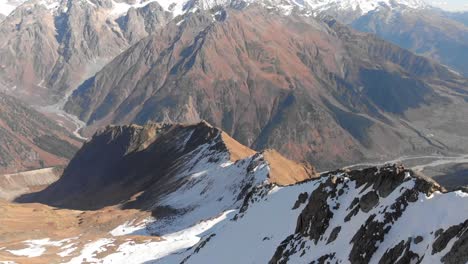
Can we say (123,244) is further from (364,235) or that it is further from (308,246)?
(364,235)

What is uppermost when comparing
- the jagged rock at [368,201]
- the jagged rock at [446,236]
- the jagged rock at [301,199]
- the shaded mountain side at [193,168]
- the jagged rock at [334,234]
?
the jagged rock at [446,236]

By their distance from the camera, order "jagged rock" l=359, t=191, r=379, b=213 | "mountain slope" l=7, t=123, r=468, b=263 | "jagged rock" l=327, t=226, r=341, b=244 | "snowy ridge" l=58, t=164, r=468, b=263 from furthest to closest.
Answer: "jagged rock" l=327, t=226, r=341, b=244 < "jagged rock" l=359, t=191, r=379, b=213 < "mountain slope" l=7, t=123, r=468, b=263 < "snowy ridge" l=58, t=164, r=468, b=263

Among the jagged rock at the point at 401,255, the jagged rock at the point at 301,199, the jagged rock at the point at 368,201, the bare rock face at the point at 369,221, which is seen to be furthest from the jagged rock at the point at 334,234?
the jagged rock at the point at 301,199

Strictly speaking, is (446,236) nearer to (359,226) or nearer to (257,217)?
(359,226)

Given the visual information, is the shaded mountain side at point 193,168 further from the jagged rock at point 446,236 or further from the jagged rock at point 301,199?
the jagged rock at point 446,236

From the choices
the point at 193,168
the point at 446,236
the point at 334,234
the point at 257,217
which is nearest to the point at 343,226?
the point at 334,234

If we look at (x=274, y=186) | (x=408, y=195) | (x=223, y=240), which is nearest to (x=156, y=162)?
(x=274, y=186)

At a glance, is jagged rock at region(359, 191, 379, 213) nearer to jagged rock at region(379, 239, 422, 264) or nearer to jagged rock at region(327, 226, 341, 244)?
jagged rock at region(327, 226, 341, 244)

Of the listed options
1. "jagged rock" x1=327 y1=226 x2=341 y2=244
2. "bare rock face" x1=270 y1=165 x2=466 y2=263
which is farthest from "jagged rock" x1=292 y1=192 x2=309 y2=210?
"jagged rock" x1=327 y1=226 x2=341 y2=244

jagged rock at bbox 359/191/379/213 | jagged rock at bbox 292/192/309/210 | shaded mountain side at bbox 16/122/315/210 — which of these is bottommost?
shaded mountain side at bbox 16/122/315/210

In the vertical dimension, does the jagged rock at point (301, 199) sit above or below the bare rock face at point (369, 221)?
below
